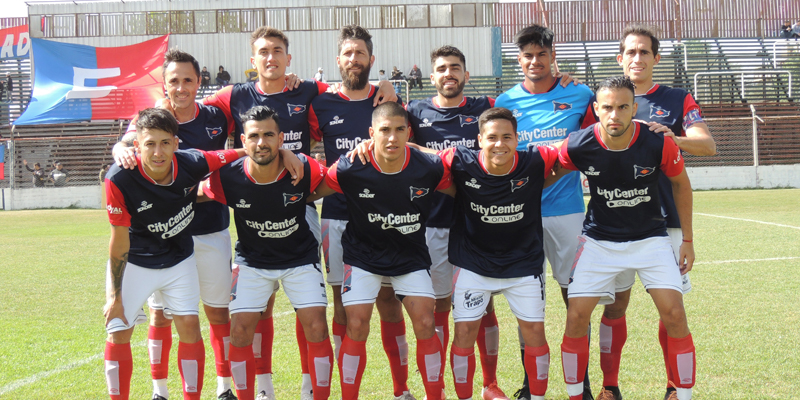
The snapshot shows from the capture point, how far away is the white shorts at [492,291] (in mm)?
3916

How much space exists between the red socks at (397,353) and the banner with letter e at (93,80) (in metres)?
22.8

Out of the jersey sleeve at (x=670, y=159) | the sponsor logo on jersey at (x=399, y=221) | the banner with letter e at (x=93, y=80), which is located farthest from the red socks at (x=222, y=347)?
the banner with letter e at (x=93, y=80)

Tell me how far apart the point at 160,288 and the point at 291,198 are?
997 millimetres

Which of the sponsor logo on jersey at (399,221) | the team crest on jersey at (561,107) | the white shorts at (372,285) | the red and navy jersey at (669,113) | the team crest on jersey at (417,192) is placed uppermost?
the team crest on jersey at (561,107)

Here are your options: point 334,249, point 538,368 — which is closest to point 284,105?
point 334,249

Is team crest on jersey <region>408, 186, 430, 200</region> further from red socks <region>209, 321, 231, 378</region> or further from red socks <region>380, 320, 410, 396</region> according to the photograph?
red socks <region>209, 321, 231, 378</region>

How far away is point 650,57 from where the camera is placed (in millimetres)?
4289

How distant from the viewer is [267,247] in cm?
406

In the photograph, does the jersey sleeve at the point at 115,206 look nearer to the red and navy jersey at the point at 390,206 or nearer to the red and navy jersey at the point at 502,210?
the red and navy jersey at the point at 390,206

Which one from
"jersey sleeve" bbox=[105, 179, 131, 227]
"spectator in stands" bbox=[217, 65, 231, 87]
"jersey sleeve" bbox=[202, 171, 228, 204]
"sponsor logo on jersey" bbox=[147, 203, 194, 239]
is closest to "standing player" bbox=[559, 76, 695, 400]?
"jersey sleeve" bbox=[202, 171, 228, 204]

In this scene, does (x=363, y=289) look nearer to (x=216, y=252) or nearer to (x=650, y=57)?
(x=216, y=252)

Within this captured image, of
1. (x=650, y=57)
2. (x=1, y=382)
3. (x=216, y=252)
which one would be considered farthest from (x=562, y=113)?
(x=1, y=382)

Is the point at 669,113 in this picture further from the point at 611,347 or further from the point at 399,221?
the point at 399,221

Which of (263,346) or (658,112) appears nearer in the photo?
(658,112)
